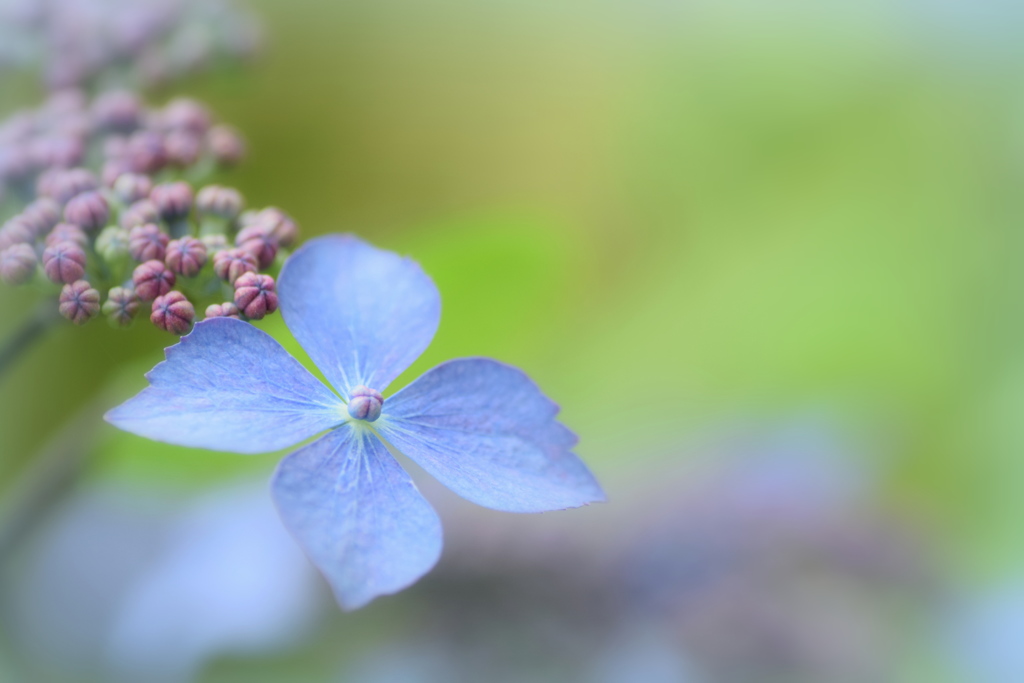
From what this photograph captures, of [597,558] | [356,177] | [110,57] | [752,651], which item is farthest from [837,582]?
[356,177]

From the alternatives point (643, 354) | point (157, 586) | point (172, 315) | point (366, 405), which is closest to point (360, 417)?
point (366, 405)

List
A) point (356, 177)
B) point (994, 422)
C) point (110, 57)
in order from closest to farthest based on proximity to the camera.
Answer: point (110, 57) → point (994, 422) → point (356, 177)

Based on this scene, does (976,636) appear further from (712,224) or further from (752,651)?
(712,224)

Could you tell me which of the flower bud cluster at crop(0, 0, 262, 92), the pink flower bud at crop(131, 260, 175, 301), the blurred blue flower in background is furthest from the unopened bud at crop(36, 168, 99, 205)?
the blurred blue flower in background

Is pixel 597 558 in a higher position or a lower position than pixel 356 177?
lower

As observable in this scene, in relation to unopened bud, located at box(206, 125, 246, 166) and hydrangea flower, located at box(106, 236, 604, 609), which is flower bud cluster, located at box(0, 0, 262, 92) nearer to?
unopened bud, located at box(206, 125, 246, 166)

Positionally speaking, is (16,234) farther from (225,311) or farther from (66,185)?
(225,311)

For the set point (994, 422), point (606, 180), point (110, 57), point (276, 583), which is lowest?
point (276, 583)
